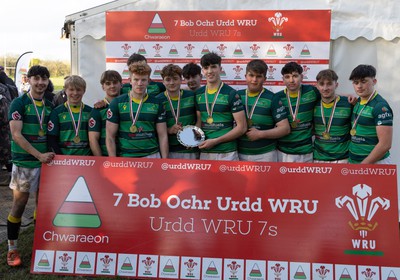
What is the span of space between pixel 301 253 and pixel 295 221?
25cm

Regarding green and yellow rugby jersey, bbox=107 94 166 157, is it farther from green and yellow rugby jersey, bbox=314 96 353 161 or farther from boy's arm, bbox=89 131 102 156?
green and yellow rugby jersey, bbox=314 96 353 161

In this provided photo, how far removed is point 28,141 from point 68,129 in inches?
14.2

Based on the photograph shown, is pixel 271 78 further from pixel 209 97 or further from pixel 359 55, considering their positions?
pixel 209 97

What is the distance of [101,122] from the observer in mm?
3709

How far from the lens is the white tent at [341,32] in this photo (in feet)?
15.5

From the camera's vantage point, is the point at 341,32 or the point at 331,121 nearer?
the point at 331,121

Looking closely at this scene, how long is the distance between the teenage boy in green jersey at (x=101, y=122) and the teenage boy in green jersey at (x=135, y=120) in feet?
0.50

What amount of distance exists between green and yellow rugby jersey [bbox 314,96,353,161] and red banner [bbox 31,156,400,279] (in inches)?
23.0

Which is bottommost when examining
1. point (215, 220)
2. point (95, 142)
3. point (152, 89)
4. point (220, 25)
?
point (215, 220)

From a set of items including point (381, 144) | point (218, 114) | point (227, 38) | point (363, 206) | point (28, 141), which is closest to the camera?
point (363, 206)

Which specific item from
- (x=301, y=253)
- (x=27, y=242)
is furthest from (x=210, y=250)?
(x=27, y=242)

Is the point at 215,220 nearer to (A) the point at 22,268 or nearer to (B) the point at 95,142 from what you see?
(B) the point at 95,142

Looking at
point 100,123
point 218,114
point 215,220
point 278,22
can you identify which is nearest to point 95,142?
point 100,123

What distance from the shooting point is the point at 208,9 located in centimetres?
493
